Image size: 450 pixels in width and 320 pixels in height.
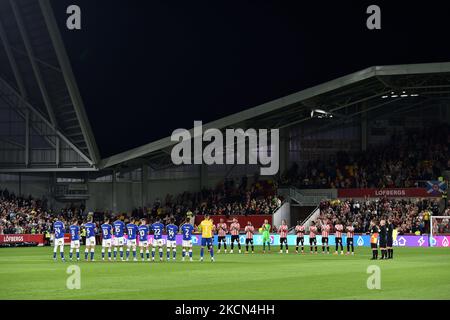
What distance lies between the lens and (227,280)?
1134 inches

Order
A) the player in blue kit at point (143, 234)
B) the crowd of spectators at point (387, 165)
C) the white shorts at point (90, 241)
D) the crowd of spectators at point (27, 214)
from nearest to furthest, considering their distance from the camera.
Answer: the player in blue kit at point (143, 234)
the white shorts at point (90, 241)
the crowd of spectators at point (27, 214)
the crowd of spectators at point (387, 165)

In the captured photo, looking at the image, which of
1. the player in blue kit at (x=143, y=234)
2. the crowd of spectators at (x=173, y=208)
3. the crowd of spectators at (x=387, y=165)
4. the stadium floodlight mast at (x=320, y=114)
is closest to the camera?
the player in blue kit at (x=143, y=234)

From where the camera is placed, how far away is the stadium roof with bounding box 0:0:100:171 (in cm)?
6525

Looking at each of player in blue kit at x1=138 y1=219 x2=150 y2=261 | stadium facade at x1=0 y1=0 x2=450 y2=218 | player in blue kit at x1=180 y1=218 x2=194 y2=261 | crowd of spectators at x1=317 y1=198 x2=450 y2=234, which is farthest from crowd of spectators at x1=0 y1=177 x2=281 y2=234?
player in blue kit at x1=180 y1=218 x2=194 y2=261

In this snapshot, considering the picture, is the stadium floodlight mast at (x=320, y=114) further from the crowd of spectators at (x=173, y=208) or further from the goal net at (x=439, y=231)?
the goal net at (x=439, y=231)

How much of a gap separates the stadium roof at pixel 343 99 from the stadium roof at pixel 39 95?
4.01 meters

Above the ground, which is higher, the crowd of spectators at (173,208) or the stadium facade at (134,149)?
the stadium facade at (134,149)

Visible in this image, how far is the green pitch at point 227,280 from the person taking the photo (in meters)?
23.8

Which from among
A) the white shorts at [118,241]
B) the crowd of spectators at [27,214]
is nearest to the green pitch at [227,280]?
the white shorts at [118,241]

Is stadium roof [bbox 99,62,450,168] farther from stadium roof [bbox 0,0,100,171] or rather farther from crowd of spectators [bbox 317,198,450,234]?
crowd of spectators [bbox 317,198,450,234]

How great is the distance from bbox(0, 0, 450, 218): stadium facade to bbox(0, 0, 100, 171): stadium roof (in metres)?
0.09

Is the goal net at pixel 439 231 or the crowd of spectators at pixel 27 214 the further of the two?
the crowd of spectators at pixel 27 214
